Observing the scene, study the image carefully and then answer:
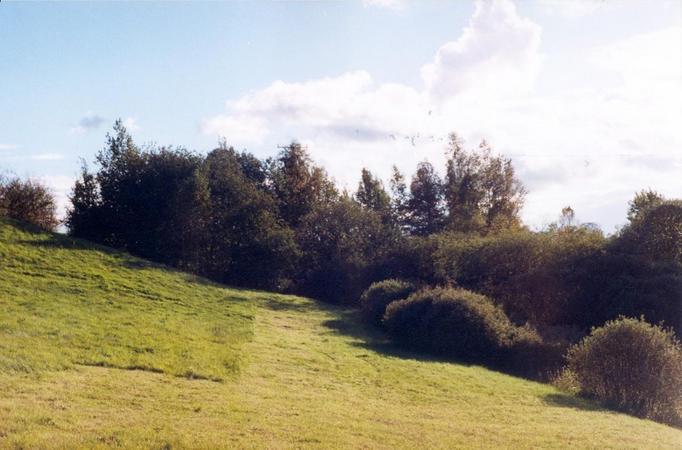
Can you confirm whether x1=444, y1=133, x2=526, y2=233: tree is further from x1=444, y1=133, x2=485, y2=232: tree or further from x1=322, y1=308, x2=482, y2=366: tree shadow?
x1=322, y1=308, x2=482, y2=366: tree shadow

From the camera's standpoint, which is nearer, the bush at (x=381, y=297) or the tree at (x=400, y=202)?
the bush at (x=381, y=297)

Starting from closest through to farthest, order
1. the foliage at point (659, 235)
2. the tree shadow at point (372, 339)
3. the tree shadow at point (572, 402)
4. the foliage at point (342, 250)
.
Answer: the tree shadow at point (572, 402) < the tree shadow at point (372, 339) < the foliage at point (659, 235) < the foliage at point (342, 250)

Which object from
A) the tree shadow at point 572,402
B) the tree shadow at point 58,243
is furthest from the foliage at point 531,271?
the tree shadow at point 58,243

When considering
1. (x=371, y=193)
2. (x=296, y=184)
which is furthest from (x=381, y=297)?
(x=371, y=193)

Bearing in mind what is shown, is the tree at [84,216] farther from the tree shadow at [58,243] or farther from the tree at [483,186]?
the tree at [483,186]

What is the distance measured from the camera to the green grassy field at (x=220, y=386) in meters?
10.1

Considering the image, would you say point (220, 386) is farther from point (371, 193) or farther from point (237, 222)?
point (371, 193)

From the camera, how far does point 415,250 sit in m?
41.3

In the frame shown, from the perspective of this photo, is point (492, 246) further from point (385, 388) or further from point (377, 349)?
point (385, 388)

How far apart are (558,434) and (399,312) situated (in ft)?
52.0

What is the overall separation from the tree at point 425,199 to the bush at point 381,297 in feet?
71.6

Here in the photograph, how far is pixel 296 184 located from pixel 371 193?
11.9 metres

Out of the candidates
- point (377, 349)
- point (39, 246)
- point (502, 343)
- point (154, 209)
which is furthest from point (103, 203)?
point (502, 343)

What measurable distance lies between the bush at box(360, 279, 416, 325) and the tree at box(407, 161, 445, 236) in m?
21.8
